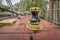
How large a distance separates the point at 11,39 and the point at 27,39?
0.16m

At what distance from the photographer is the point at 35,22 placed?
2.05 metres

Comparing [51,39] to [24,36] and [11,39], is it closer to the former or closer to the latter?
[24,36]

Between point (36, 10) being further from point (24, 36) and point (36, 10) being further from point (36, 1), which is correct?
point (36, 1)

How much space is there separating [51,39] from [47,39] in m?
0.04

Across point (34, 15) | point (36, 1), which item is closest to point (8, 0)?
point (36, 1)

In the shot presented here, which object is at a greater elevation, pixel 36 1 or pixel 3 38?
pixel 36 1

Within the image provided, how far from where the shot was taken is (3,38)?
1.31 meters

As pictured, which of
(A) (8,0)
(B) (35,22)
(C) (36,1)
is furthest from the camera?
(A) (8,0)

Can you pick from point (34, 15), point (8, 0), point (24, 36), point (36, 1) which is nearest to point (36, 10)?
point (34, 15)

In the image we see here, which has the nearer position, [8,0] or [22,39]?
[22,39]

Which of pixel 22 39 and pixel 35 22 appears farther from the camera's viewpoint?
pixel 35 22

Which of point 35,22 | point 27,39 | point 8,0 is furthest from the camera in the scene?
point 8,0

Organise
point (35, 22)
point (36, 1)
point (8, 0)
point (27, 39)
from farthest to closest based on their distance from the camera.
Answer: point (8, 0) → point (36, 1) → point (35, 22) → point (27, 39)

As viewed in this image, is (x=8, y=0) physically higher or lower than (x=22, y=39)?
higher
